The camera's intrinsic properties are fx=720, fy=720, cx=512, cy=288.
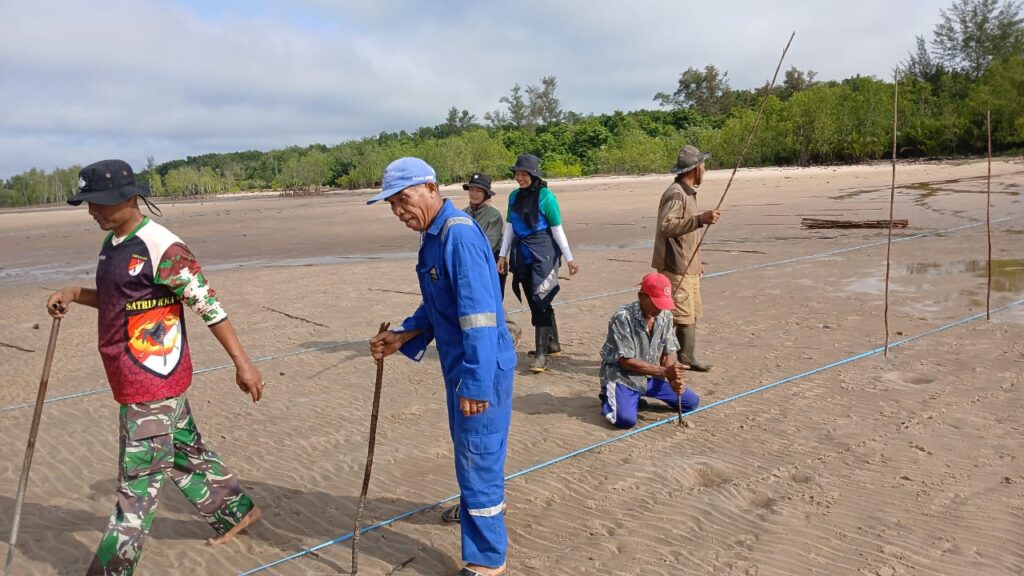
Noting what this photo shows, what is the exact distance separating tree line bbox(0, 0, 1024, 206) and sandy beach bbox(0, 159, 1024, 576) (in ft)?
74.7

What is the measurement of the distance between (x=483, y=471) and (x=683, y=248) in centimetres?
377

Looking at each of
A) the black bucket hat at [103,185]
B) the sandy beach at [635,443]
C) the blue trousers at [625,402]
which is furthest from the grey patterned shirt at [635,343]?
the black bucket hat at [103,185]

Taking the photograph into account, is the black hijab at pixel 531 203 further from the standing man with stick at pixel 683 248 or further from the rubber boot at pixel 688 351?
the rubber boot at pixel 688 351

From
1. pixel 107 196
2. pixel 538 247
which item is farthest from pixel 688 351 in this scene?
pixel 107 196

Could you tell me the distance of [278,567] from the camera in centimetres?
375

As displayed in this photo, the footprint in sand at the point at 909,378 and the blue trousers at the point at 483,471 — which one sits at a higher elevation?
the blue trousers at the point at 483,471

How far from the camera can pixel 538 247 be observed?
708 centimetres

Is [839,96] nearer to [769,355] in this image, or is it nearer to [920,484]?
[769,355]

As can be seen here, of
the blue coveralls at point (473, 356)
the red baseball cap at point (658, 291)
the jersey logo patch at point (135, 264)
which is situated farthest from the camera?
the red baseball cap at point (658, 291)

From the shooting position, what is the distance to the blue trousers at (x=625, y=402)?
538 cm

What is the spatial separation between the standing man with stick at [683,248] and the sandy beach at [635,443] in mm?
475

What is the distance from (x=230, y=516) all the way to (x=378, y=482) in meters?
1.02

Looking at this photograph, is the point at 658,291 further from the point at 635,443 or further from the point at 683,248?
the point at 683,248

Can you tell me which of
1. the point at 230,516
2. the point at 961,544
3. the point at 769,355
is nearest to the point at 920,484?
the point at 961,544
